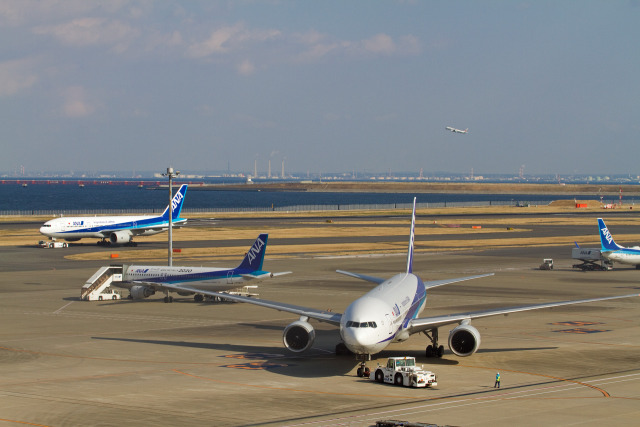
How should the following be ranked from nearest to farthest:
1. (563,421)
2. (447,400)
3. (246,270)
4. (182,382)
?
(563,421), (447,400), (182,382), (246,270)

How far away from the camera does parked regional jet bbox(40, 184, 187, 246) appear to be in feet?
405

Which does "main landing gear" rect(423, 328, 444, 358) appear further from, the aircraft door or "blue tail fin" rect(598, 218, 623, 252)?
"blue tail fin" rect(598, 218, 623, 252)

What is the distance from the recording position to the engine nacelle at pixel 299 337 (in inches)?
1665

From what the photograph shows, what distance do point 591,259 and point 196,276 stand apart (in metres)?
51.8

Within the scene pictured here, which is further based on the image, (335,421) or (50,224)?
(50,224)

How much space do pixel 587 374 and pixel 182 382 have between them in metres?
20.5

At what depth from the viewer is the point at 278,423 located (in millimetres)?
31172

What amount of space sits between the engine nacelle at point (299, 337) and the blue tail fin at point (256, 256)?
23.1 metres

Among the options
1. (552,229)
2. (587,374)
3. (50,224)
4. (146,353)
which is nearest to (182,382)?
(146,353)

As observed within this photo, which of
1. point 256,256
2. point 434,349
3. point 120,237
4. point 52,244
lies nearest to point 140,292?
point 256,256

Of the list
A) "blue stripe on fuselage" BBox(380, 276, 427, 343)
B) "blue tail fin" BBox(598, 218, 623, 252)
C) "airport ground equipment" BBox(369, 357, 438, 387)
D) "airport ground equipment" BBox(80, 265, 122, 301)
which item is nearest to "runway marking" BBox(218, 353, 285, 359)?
"blue stripe on fuselage" BBox(380, 276, 427, 343)

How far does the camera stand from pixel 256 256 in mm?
65750

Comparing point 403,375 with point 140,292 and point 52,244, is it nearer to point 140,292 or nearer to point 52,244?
point 140,292

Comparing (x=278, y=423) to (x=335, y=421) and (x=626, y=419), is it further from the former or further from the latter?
(x=626, y=419)
